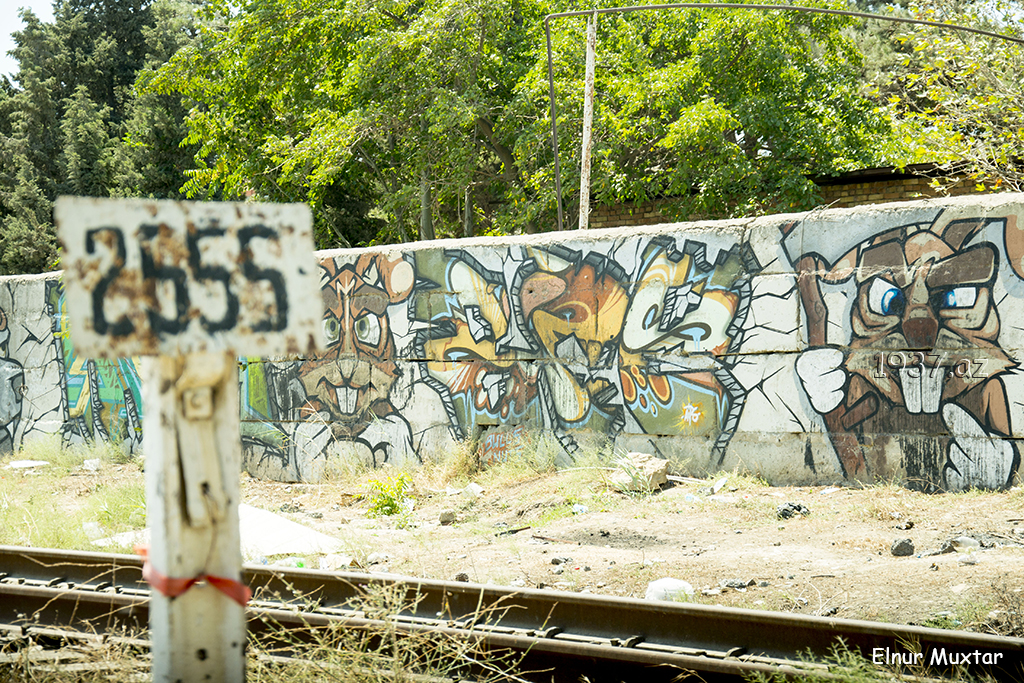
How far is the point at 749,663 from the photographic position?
10.7ft

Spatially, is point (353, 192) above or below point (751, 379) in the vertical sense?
above

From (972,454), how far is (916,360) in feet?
2.60

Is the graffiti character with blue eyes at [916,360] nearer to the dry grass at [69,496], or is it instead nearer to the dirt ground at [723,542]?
the dirt ground at [723,542]

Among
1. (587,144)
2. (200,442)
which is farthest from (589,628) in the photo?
(587,144)

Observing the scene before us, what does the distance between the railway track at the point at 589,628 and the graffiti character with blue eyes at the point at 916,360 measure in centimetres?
351

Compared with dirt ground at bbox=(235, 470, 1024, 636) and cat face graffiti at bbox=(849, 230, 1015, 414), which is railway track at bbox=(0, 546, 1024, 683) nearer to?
dirt ground at bbox=(235, 470, 1024, 636)

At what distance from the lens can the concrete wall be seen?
639cm

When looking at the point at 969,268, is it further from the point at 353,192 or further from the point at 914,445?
the point at 353,192

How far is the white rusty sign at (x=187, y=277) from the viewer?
1.87m

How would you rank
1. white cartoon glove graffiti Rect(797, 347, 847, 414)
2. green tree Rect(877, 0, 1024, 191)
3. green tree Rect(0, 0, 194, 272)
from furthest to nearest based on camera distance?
green tree Rect(0, 0, 194, 272) → green tree Rect(877, 0, 1024, 191) → white cartoon glove graffiti Rect(797, 347, 847, 414)

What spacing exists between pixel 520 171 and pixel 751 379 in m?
9.19

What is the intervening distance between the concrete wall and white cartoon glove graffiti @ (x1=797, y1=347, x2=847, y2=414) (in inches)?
0.6

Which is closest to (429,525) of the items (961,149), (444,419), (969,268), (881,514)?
(444,419)

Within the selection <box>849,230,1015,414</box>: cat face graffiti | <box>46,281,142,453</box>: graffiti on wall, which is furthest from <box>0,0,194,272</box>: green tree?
<box>849,230,1015,414</box>: cat face graffiti
